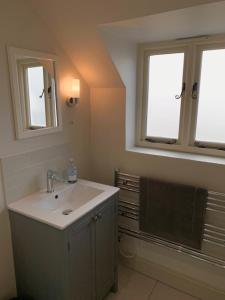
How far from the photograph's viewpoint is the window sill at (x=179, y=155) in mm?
1696

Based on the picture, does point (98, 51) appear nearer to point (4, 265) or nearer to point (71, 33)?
point (71, 33)

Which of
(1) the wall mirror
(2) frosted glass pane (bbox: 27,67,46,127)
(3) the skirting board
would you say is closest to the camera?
(1) the wall mirror

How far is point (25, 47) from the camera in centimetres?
150

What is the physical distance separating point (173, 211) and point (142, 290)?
30.0 inches

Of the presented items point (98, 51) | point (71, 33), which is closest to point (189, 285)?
point (98, 51)

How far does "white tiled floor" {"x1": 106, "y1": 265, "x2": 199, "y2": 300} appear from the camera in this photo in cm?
188

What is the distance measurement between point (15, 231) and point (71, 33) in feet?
4.59

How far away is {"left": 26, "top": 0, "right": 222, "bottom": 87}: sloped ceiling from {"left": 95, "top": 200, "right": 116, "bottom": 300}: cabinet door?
3.42 feet

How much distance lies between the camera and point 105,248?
1.71m

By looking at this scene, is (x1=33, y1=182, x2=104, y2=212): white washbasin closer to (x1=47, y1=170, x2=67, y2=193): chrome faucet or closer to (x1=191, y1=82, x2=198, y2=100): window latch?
(x1=47, y1=170, x2=67, y2=193): chrome faucet

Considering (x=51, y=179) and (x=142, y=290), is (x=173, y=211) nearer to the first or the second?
(x=142, y=290)

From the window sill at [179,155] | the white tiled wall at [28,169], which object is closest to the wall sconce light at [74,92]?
the white tiled wall at [28,169]

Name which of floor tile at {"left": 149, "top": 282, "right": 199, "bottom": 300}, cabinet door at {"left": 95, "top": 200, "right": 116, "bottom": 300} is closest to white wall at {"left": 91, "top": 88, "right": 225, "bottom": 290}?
floor tile at {"left": 149, "top": 282, "right": 199, "bottom": 300}

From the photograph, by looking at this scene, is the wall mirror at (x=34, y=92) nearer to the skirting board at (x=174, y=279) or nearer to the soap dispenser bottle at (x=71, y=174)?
the soap dispenser bottle at (x=71, y=174)
